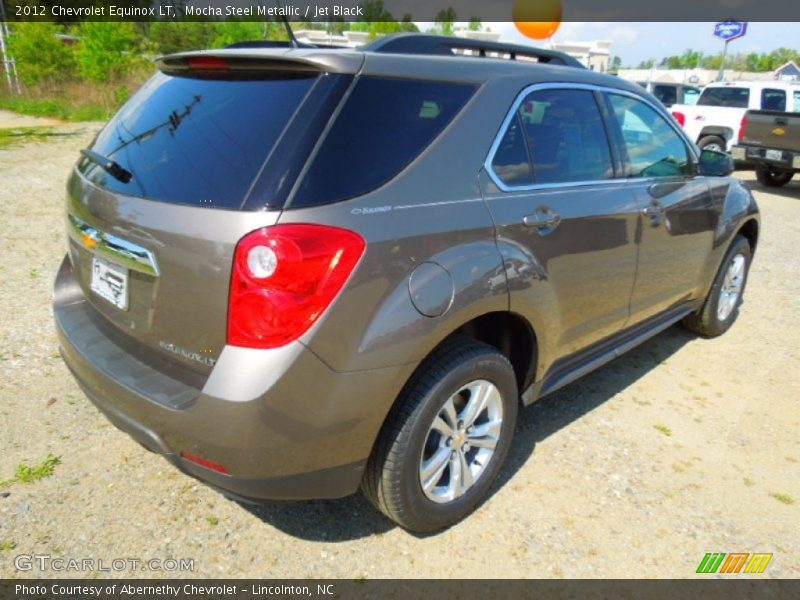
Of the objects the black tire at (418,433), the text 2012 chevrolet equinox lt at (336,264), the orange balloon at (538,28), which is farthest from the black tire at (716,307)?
the orange balloon at (538,28)

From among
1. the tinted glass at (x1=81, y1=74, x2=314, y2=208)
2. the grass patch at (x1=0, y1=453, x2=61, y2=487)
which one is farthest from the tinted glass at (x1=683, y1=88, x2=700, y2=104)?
the grass patch at (x1=0, y1=453, x2=61, y2=487)

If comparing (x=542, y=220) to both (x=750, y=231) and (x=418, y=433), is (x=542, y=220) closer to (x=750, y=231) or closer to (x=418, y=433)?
(x=418, y=433)

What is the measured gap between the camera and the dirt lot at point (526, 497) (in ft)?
7.47

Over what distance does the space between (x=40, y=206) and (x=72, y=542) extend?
631cm

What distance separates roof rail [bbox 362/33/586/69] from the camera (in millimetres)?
2486

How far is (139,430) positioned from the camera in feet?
6.41

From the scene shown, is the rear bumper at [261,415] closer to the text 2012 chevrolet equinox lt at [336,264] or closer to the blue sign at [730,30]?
the text 2012 chevrolet equinox lt at [336,264]

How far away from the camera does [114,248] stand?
208cm

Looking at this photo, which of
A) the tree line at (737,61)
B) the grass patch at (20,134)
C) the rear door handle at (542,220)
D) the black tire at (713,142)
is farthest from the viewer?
the tree line at (737,61)

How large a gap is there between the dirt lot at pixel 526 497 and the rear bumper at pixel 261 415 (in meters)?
0.52

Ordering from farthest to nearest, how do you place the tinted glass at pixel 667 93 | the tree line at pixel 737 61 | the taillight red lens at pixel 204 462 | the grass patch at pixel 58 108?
the tree line at pixel 737 61, the grass patch at pixel 58 108, the tinted glass at pixel 667 93, the taillight red lens at pixel 204 462

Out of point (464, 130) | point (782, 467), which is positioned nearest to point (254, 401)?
point (464, 130)

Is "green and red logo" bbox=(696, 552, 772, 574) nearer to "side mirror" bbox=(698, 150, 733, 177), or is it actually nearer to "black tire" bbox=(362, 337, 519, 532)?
"black tire" bbox=(362, 337, 519, 532)

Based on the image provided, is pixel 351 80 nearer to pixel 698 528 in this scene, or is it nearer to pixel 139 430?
pixel 139 430
